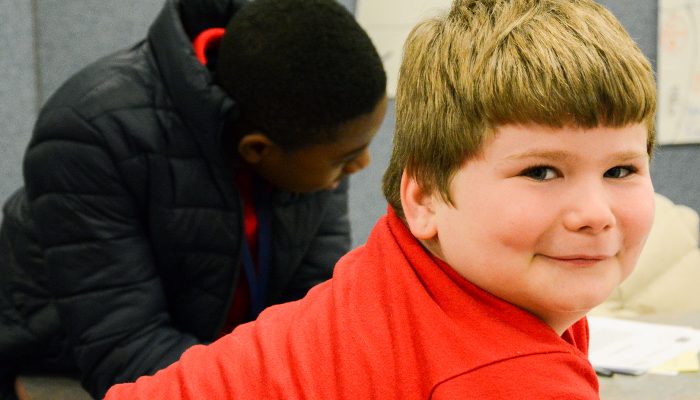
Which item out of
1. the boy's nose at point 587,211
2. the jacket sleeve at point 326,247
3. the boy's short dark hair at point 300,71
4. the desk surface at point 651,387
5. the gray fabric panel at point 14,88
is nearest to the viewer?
the boy's nose at point 587,211

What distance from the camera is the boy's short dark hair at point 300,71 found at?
118 cm

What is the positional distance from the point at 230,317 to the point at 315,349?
0.71 meters

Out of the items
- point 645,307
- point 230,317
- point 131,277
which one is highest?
point 131,277

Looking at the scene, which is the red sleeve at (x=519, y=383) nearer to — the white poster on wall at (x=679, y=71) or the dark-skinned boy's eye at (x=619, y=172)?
the dark-skinned boy's eye at (x=619, y=172)

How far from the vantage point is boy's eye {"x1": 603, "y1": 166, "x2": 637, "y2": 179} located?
61 cm

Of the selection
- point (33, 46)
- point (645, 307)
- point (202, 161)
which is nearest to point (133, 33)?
point (33, 46)

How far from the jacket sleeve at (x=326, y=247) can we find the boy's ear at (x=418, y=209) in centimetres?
80

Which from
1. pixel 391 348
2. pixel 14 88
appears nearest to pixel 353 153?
pixel 391 348

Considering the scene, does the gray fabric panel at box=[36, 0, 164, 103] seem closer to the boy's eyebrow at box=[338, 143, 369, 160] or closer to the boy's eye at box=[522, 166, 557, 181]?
the boy's eyebrow at box=[338, 143, 369, 160]

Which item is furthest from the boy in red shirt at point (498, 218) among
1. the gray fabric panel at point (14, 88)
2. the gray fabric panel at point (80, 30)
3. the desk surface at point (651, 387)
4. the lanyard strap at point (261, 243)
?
the gray fabric panel at point (80, 30)

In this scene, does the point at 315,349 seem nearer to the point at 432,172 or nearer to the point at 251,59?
the point at 432,172

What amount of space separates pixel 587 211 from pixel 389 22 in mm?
1679

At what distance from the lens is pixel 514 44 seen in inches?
24.7

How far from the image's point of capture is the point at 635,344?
1.24 meters
